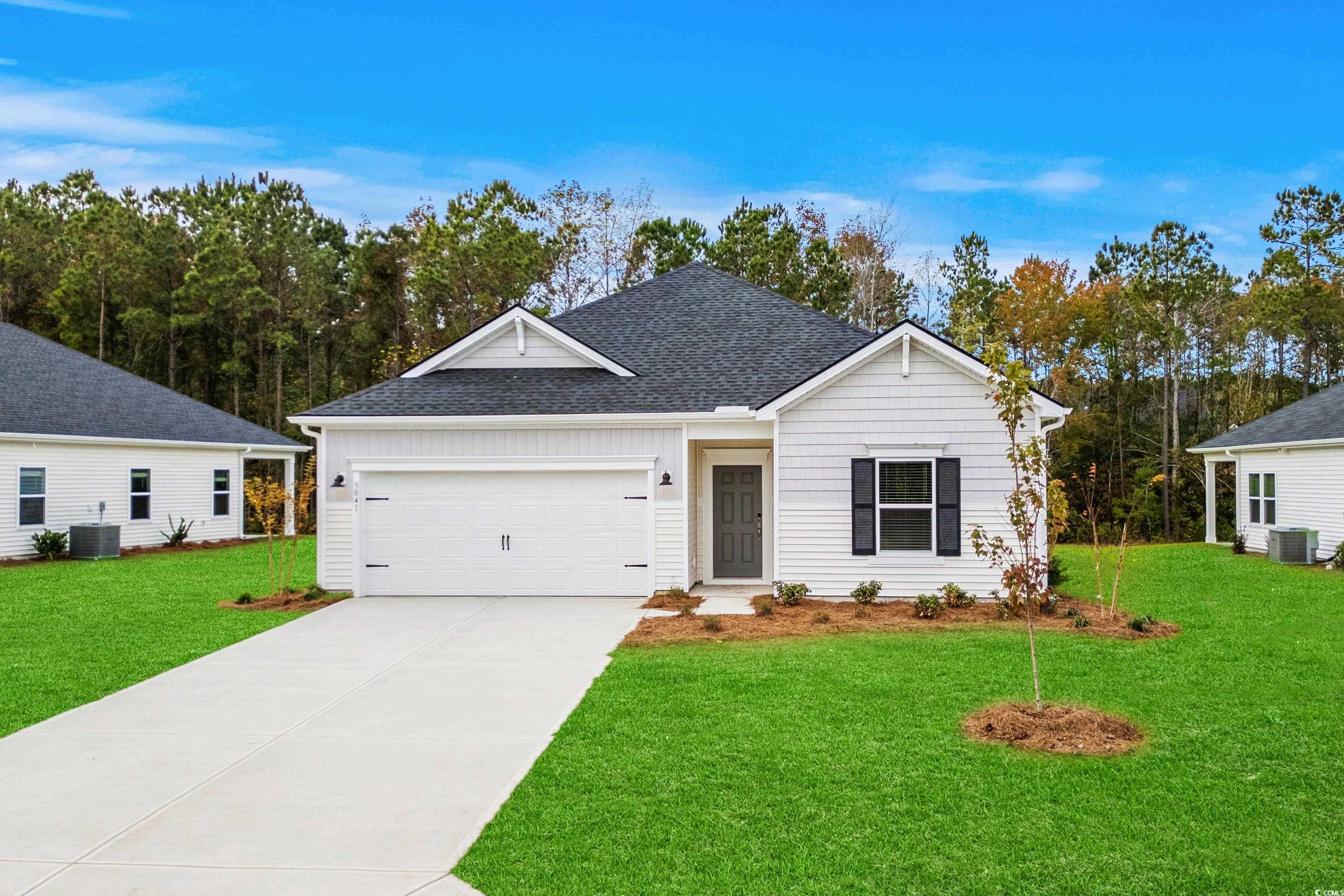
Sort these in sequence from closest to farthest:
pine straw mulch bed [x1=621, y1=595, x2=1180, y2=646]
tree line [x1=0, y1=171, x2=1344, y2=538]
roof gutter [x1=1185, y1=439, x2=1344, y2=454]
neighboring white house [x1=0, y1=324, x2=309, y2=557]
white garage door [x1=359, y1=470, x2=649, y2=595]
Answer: pine straw mulch bed [x1=621, y1=595, x2=1180, y2=646], white garage door [x1=359, y1=470, x2=649, y2=595], roof gutter [x1=1185, y1=439, x2=1344, y2=454], neighboring white house [x1=0, y1=324, x2=309, y2=557], tree line [x1=0, y1=171, x2=1344, y2=538]

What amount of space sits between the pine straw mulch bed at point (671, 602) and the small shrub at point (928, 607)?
3.02m

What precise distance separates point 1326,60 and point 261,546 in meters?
27.5

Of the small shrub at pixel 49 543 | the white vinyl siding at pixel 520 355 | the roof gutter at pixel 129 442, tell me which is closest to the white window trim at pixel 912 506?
the white vinyl siding at pixel 520 355

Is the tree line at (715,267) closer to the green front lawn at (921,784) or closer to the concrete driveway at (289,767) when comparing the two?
the green front lawn at (921,784)

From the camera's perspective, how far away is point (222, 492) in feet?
85.5

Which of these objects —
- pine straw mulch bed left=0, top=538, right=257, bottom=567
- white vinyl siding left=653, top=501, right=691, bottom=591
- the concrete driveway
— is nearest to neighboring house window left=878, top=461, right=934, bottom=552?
white vinyl siding left=653, top=501, right=691, bottom=591

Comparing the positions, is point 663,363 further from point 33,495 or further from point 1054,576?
point 33,495

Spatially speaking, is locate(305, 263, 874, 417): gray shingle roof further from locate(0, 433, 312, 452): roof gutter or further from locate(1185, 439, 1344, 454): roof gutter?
locate(1185, 439, 1344, 454): roof gutter

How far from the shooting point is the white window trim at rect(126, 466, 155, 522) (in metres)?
22.7

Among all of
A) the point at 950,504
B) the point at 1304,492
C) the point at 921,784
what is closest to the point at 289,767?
the point at 921,784

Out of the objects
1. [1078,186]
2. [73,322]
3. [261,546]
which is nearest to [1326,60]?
[1078,186]

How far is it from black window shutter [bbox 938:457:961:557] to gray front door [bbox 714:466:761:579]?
3.35 metres

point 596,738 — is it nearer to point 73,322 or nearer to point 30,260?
point 73,322

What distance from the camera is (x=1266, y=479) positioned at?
21609 millimetres
